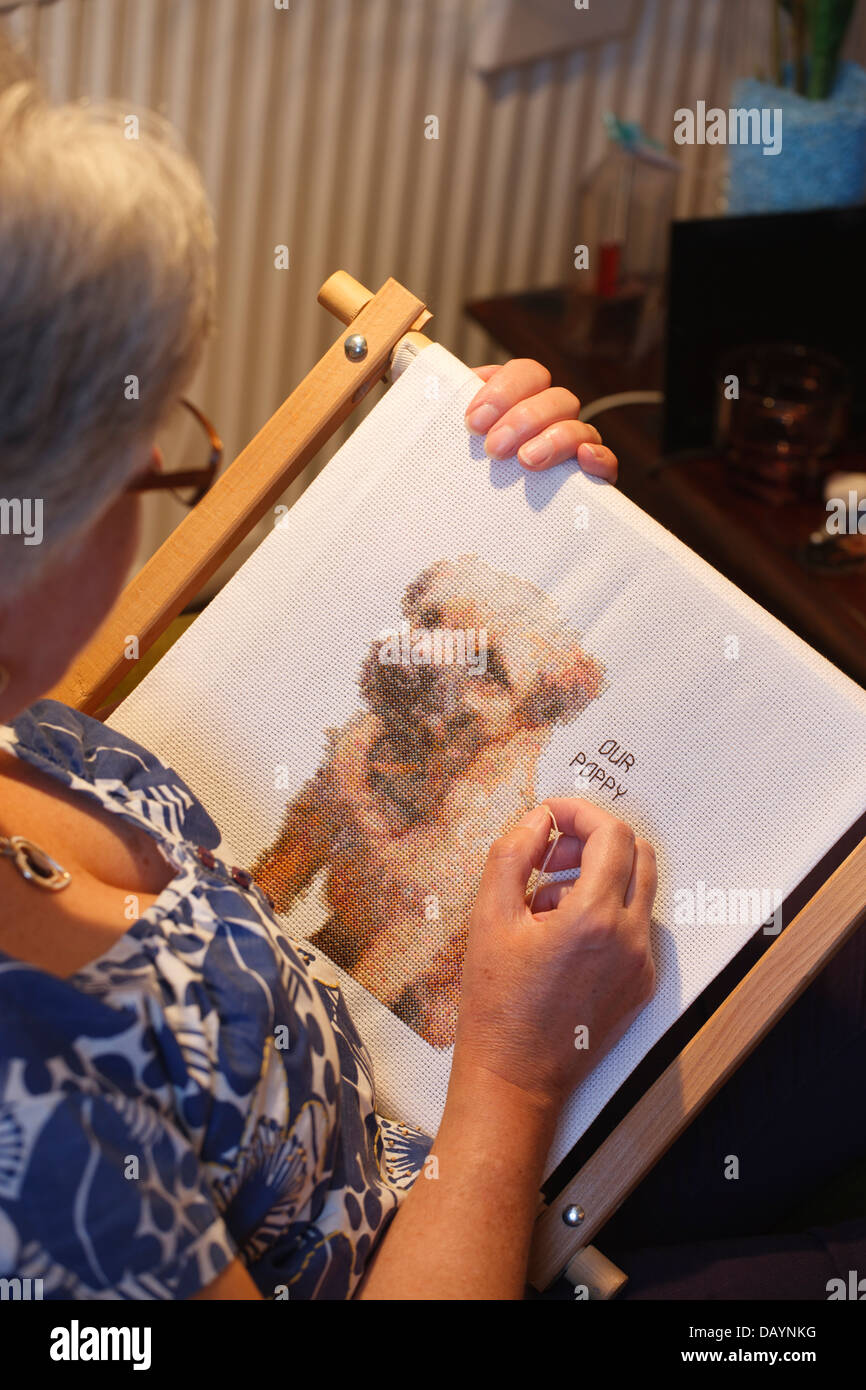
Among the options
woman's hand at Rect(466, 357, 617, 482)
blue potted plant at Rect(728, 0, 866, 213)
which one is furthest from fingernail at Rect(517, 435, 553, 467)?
blue potted plant at Rect(728, 0, 866, 213)

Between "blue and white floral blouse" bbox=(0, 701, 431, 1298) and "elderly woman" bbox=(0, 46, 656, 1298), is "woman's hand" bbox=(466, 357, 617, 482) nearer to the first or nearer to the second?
"elderly woman" bbox=(0, 46, 656, 1298)

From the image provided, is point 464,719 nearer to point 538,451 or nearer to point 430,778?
point 430,778

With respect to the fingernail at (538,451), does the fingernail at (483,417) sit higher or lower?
higher

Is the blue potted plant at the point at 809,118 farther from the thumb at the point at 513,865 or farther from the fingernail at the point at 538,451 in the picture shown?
the thumb at the point at 513,865

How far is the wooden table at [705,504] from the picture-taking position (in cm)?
137

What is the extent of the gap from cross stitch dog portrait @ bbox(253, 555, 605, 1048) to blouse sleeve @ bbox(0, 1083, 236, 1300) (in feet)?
1.03

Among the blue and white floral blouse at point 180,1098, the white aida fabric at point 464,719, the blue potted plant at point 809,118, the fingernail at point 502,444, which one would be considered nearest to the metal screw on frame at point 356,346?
the white aida fabric at point 464,719

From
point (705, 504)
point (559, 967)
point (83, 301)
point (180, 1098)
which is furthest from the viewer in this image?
point (705, 504)

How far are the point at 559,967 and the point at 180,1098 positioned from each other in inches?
10.6

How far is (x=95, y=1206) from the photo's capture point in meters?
0.58

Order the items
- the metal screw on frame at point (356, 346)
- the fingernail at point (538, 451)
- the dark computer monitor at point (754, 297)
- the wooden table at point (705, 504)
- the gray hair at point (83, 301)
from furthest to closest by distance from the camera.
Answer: the dark computer monitor at point (754, 297), the wooden table at point (705, 504), the metal screw on frame at point (356, 346), the fingernail at point (538, 451), the gray hair at point (83, 301)

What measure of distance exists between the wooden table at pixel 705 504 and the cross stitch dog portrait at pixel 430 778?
561mm

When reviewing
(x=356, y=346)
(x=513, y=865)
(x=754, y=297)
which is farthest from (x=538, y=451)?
(x=754, y=297)

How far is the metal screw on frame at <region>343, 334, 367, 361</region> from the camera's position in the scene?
3.29ft
